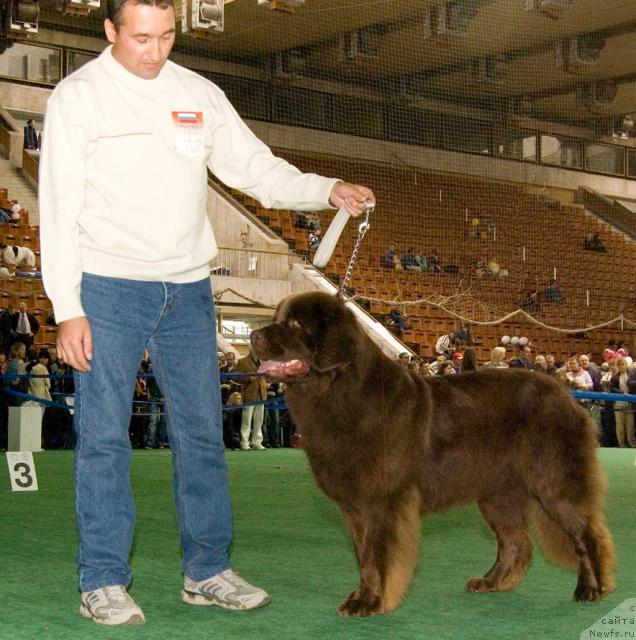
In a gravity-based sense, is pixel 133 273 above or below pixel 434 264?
below

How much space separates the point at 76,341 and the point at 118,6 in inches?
40.9

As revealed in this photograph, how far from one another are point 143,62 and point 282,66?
22.7 m

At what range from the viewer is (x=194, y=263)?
3336mm

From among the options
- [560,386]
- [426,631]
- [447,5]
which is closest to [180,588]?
[426,631]

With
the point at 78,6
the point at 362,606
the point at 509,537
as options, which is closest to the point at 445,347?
the point at 78,6

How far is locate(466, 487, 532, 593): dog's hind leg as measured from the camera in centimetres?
394

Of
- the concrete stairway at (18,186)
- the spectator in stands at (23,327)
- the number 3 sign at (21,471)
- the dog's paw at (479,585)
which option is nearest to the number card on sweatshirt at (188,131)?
the dog's paw at (479,585)

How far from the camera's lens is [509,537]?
13.1 ft

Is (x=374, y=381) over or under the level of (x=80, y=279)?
under

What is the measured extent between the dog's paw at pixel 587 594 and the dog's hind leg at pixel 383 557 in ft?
2.33

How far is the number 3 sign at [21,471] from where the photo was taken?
7223 millimetres

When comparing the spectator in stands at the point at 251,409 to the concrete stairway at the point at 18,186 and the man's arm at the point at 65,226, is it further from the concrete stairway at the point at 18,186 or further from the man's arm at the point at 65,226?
the man's arm at the point at 65,226

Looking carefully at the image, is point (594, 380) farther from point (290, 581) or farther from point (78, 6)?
point (290, 581)

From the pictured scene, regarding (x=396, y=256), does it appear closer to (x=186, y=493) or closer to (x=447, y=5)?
(x=447, y=5)
